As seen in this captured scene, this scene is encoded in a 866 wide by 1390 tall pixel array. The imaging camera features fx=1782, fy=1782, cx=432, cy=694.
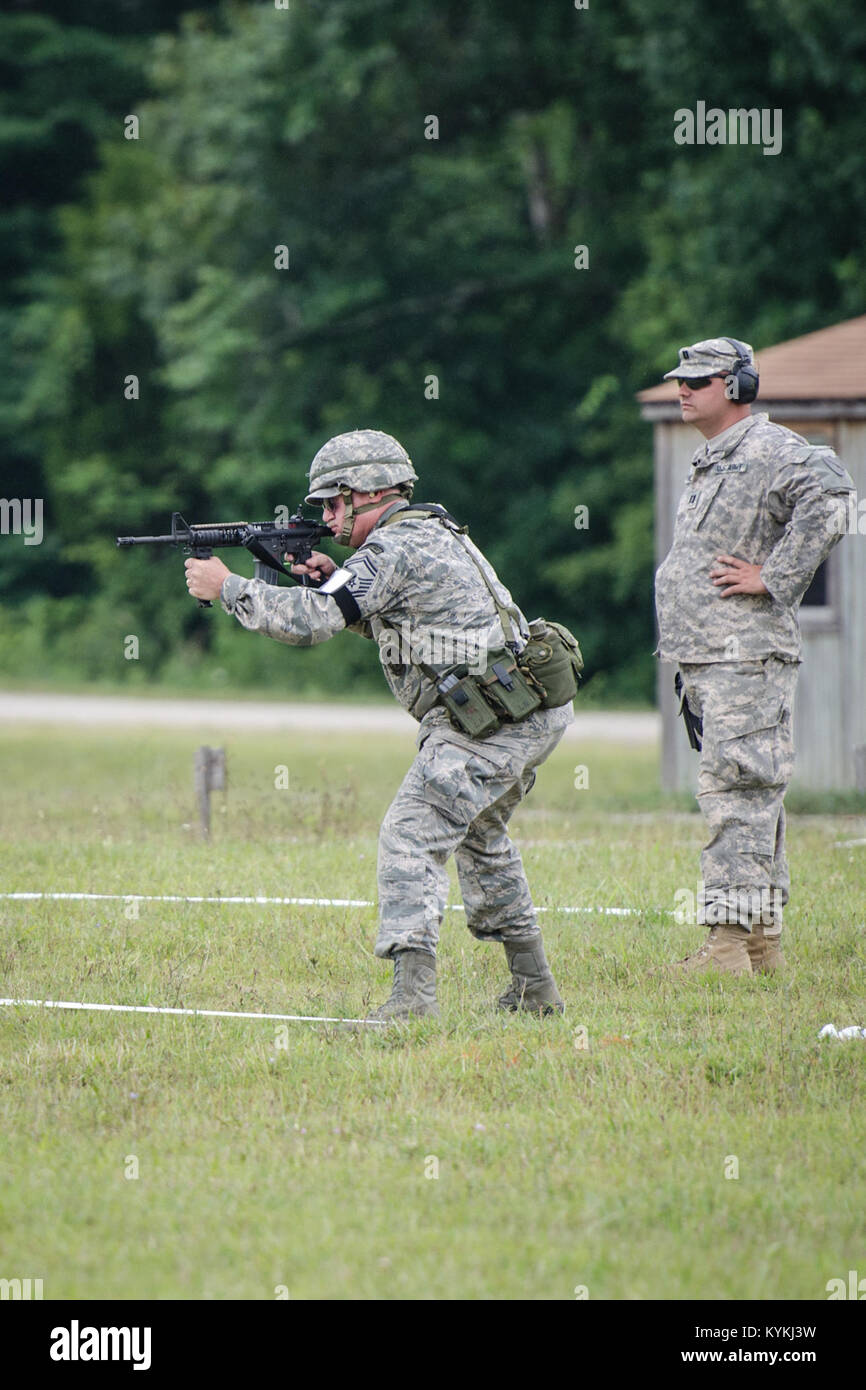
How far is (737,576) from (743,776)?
0.75 metres

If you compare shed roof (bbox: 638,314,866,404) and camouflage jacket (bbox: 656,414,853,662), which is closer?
camouflage jacket (bbox: 656,414,853,662)

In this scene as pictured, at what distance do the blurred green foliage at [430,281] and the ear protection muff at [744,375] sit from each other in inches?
677

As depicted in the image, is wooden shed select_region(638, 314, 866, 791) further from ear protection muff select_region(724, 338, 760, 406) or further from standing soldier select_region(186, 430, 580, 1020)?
standing soldier select_region(186, 430, 580, 1020)

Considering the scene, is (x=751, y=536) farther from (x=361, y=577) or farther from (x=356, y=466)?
(x=361, y=577)

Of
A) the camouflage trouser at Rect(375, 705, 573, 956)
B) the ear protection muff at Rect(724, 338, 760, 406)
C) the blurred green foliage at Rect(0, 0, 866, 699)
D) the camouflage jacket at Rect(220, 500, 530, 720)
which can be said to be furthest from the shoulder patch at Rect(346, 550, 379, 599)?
the blurred green foliage at Rect(0, 0, 866, 699)

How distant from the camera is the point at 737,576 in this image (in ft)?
21.8

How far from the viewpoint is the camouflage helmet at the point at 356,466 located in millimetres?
6012

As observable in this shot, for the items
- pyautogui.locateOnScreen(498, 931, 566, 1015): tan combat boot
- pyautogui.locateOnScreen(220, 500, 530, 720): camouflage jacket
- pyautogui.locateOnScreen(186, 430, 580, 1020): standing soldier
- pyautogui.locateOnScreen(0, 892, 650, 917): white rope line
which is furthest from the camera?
pyautogui.locateOnScreen(0, 892, 650, 917): white rope line

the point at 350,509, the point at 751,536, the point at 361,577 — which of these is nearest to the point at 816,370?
the point at 751,536

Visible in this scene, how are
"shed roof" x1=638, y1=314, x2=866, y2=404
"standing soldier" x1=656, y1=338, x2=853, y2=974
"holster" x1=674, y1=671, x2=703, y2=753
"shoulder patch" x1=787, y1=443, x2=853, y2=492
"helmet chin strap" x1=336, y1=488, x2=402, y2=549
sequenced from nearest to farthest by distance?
"helmet chin strap" x1=336, y1=488, x2=402, y2=549 → "shoulder patch" x1=787, y1=443, x2=853, y2=492 → "standing soldier" x1=656, y1=338, x2=853, y2=974 → "holster" x1=674, y1=671, x2=703, y2=753 → "shed roof" x1=638, y1=314, x2=866, y2=404

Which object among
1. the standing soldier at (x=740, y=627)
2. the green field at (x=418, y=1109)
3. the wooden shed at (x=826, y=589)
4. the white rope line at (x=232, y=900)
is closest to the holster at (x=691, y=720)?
the standing soldier at (x=740, y=627)

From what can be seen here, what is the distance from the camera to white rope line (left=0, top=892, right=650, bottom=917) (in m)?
7.99

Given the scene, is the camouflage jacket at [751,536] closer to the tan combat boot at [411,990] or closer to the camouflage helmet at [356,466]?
the camouflage helmet at [356,466]

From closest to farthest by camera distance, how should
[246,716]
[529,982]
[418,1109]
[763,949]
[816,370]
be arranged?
[418,1109] → [529,982] → [763,949] → [816,370] → [246,716]
